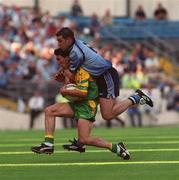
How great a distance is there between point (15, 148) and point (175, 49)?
1534cm

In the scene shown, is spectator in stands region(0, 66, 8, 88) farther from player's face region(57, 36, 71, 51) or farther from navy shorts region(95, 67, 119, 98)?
player's face region(57, 36, 71, 51)

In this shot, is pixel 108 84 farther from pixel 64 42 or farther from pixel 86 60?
pixel 64 42

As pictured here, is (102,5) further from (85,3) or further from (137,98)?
(137,98)

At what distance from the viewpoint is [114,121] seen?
2380cm

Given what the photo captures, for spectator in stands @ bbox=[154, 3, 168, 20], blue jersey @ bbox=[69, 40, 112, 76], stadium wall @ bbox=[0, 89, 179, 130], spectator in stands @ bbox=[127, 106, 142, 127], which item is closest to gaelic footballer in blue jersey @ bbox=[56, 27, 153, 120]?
blue jersey @ bbox=[69, 40, 112, 76]

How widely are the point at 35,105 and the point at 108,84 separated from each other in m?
13.2

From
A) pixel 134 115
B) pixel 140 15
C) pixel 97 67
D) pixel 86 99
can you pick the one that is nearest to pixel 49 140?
pixel 86 99

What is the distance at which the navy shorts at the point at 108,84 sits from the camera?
10266 millimetres

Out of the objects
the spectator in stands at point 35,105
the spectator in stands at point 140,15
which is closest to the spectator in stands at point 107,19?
A: the spectator in stands at point 140,15

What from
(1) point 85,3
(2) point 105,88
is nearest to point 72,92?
(2) point 105,88

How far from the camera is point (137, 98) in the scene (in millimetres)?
10719

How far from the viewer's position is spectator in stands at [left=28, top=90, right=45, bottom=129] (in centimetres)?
2333

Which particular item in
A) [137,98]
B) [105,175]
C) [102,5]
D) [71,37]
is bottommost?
[105,175]

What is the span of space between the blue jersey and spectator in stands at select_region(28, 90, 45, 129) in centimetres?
1314
